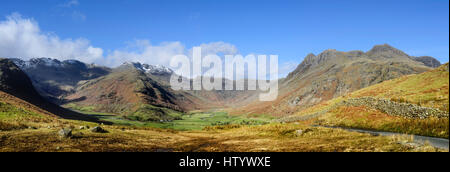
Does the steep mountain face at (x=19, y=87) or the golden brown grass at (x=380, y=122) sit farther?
the steep mountain face at (x=19, y=87)

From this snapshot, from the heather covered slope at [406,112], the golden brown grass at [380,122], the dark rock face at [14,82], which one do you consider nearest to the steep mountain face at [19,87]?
the dark rock face at [14,82]

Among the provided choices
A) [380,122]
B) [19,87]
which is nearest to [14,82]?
[19,87]

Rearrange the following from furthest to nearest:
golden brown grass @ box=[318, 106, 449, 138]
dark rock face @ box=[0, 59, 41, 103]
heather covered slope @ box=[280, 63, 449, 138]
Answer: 1. dark rock face @ box=[0, 59, 41, 103]
2. heather covered slope @ box=[280, 63, 449, 138]
3. golden brown grass @ box=[318, 106, 449, 138]

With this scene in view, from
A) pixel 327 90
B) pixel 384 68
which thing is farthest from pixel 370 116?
pixel 384 68

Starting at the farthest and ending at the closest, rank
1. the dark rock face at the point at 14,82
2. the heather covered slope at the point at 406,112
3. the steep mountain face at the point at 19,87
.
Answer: the steep mountain face at the point at 19,87
the dark rock face at the point at 14,82
the heather covered slope at the point at 406,112

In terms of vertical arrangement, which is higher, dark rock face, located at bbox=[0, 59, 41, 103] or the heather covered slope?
dark rock face, located at bbox=[0, 59, 41, 103]

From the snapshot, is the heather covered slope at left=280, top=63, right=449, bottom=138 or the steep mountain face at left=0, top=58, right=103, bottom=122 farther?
the steep mountain face at left=0, top=58, right=103, bottom=122

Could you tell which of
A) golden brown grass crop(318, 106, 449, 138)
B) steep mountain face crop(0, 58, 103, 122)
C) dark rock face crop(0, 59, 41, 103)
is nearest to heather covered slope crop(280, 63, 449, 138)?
golden brown grass crop(318, 106, 449, 138)

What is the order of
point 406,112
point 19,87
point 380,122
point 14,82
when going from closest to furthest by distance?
point 406,112 → point 380,122 → point 14,82 → point 19,87

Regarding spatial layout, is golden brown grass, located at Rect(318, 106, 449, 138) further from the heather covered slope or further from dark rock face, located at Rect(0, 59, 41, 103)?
dark rock face, located at Rect(0, 59, 41, 103)

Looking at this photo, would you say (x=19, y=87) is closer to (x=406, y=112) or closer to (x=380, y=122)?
(x=380, y=122)

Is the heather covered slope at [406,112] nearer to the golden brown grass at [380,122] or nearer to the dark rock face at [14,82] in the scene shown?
the golden brown grass at [380,122]
